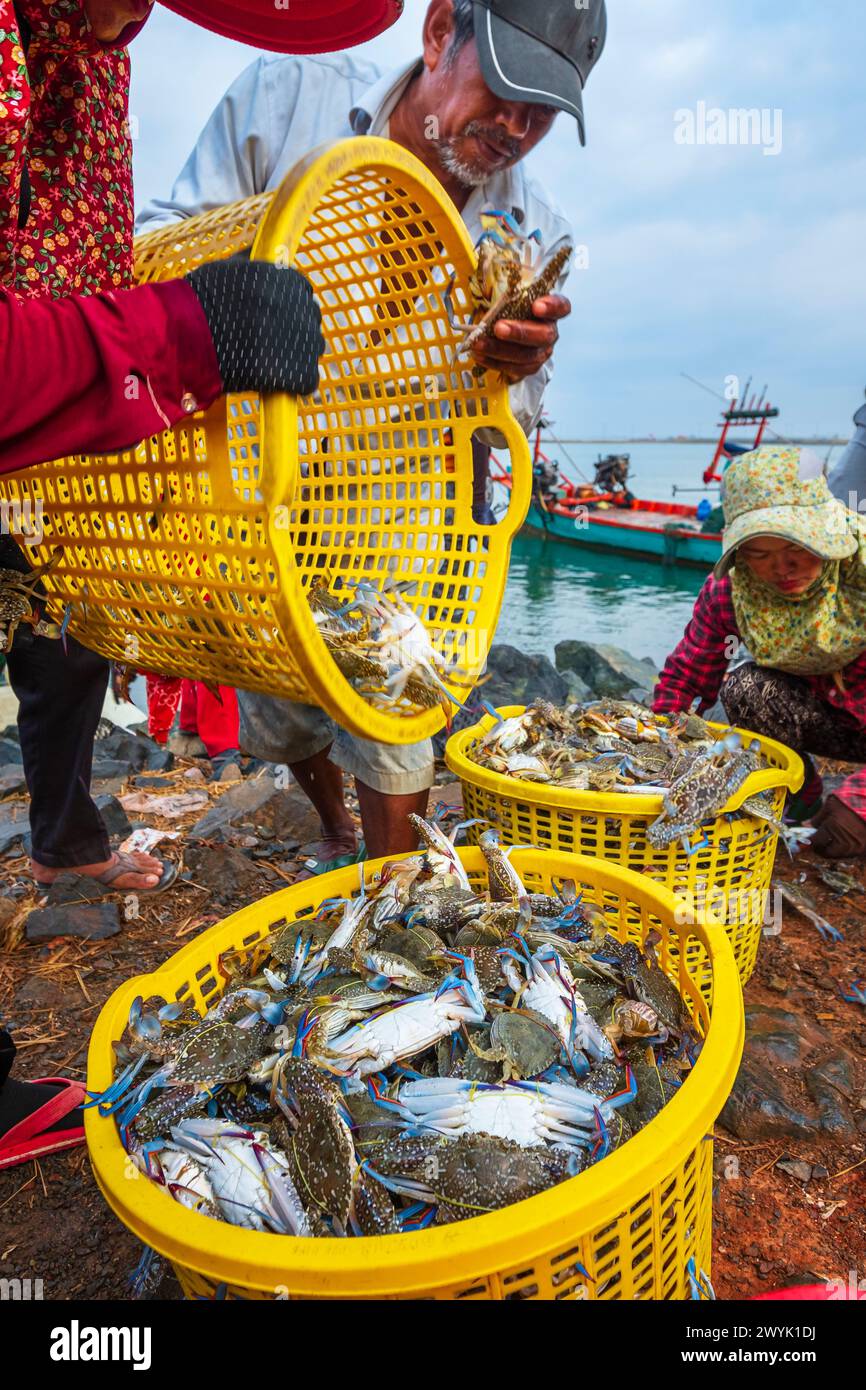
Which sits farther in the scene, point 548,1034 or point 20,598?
point 20,598

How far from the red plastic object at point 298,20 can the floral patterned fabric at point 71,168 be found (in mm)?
371

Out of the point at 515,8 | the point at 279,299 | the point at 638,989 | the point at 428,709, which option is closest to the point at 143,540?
the point at 279,299

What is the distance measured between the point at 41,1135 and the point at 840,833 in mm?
2870

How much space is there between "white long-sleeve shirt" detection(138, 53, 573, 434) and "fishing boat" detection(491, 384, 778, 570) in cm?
1365

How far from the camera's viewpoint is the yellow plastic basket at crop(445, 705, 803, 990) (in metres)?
2.29

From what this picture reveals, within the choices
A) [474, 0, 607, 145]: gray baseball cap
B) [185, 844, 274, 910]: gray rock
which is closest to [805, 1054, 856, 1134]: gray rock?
[185, 844, 274, 910]: gray rock

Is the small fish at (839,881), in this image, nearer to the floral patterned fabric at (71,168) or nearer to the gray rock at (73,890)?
the gray rock at (73,890)

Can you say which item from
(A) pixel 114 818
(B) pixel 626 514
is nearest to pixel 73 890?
(A) pixel 114 818

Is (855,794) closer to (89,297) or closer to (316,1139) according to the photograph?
(316,1139)

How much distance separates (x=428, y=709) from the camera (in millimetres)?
1985

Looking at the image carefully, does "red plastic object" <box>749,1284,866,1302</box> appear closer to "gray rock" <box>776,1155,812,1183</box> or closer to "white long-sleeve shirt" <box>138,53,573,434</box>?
"gray rock" <box>776,1155,812,1183</box>
